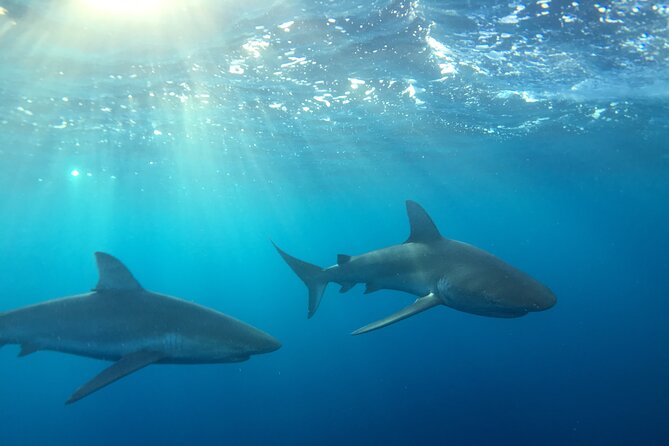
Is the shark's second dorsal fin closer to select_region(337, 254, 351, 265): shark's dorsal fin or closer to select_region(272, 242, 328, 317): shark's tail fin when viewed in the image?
select_region(272, 242, 328, 317): shark's tail fin

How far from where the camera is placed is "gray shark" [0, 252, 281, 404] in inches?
247

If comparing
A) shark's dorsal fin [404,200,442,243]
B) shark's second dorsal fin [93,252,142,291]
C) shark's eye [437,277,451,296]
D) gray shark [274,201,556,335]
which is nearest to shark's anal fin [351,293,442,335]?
gray shark [274,201,556,335]

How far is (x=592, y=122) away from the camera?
25828 millimetres

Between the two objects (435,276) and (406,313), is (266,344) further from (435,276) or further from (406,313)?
(435,276)

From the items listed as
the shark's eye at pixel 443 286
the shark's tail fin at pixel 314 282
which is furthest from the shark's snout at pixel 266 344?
the shark's tail fin at pixel 314 282

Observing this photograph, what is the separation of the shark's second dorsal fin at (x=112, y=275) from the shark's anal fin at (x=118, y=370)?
3.87 feet

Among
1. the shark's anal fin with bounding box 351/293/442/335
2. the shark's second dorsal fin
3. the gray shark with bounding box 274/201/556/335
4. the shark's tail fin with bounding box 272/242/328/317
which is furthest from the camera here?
the shark's tail fin with bounding box 272/242/328/317

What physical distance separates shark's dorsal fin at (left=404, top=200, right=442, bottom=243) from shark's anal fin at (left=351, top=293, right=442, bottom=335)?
1.34 metres

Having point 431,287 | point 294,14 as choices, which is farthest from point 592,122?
point 431,287

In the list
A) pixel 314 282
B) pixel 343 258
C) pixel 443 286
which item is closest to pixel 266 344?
pixel 443 286

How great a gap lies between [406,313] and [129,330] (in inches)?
167

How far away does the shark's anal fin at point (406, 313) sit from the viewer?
21.4 ft

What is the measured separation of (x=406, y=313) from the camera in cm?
679

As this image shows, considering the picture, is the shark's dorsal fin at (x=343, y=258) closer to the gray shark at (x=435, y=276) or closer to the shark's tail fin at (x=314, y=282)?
the gray shark at (x=435, y=276)
